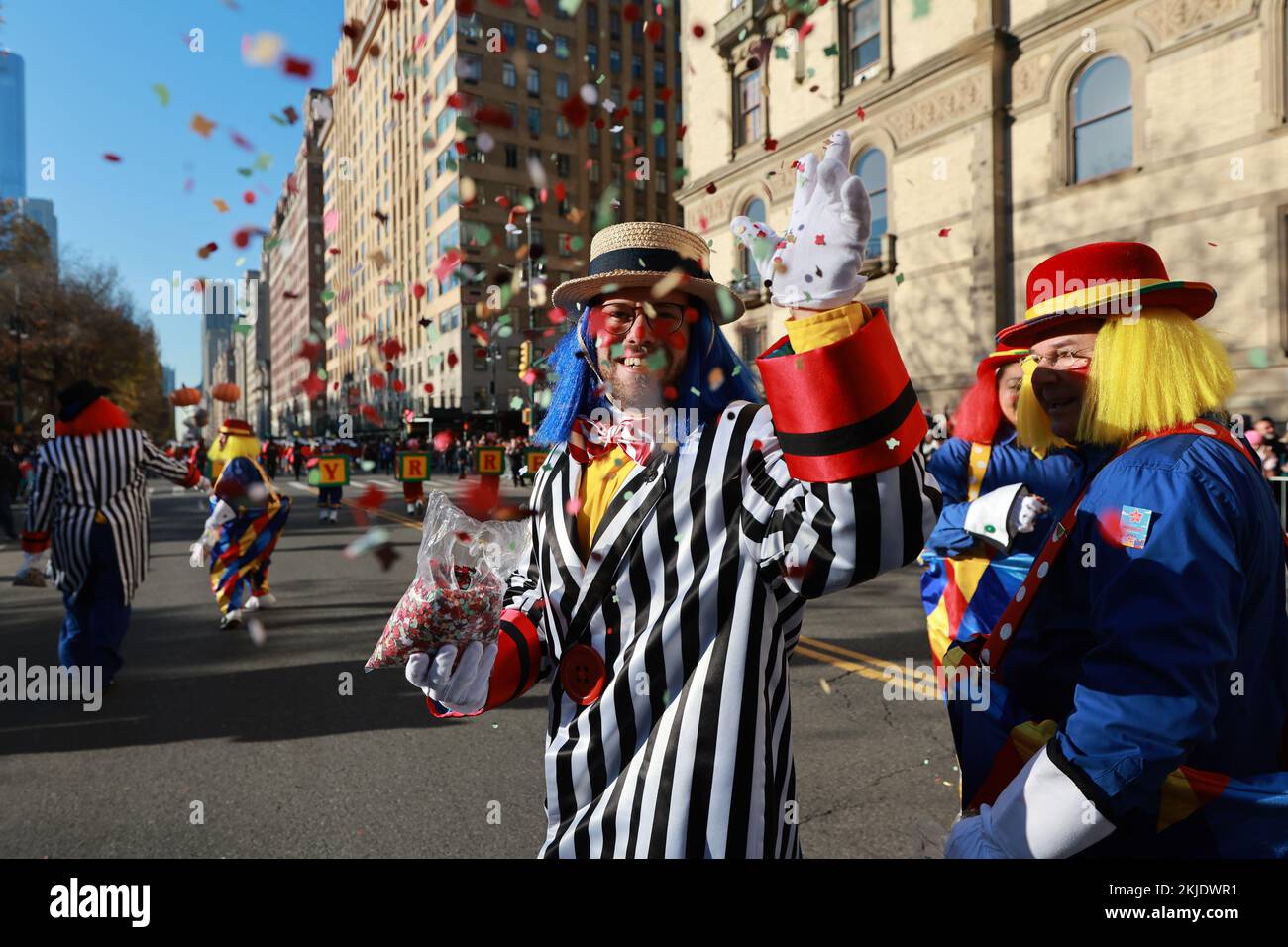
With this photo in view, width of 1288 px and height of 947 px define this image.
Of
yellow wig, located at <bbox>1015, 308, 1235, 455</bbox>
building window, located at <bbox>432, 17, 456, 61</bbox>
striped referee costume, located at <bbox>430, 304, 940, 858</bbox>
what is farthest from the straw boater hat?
building window, located at <bbox>432, 17, 456, 61</bbox>

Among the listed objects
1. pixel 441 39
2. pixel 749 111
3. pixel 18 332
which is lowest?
pixel 18 332

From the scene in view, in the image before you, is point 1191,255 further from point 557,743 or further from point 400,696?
point 557,743

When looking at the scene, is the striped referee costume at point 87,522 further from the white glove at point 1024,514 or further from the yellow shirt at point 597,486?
the white glove at point 1024,514

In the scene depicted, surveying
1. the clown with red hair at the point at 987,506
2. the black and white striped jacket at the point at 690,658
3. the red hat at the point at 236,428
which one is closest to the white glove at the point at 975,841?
the black and white striped jacket at the point at 690,658

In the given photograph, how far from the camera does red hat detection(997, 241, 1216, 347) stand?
63.1 inches

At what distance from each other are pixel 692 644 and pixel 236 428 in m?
7.66

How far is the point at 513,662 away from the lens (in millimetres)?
1829

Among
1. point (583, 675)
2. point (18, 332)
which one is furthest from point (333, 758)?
point (18, 332)

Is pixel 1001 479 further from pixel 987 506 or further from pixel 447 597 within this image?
pixel 447 597

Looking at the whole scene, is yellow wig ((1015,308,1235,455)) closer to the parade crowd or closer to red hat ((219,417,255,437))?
the parade crowd

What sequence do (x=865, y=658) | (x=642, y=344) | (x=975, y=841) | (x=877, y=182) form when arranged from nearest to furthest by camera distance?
(x=975, y=841) < (x=642, y=344) < (x=865, y=658) < (x=877, y=182)

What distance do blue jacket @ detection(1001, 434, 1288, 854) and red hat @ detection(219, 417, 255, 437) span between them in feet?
26.3

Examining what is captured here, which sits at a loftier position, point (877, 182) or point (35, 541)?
point (877, 182)

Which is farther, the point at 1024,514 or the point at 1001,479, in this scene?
the point at 1001,479
